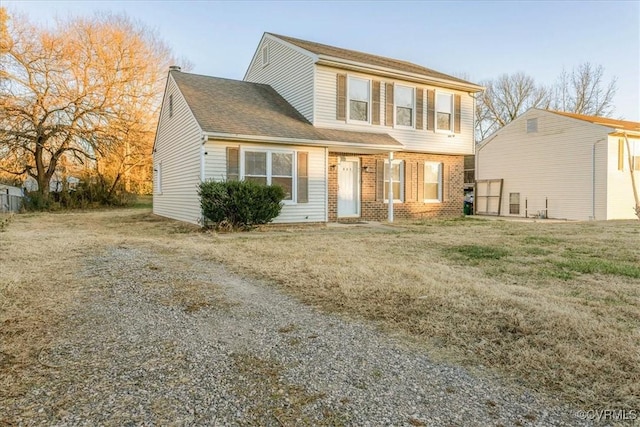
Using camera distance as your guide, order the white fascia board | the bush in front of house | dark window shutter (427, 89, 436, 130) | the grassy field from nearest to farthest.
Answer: the grassy field < the bush in front of house < the white fascia board < dark window shutter (427, 89, 436, 130)

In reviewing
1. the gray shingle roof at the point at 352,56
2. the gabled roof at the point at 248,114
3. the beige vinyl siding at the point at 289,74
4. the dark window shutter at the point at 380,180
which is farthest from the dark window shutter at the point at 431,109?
the beige vinyl siding at the point at 289,74

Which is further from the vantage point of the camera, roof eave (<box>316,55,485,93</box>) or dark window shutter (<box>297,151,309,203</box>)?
roof eave (<box>316,55,485,93</box>)

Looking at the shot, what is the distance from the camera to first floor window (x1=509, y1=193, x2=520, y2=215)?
20.8m


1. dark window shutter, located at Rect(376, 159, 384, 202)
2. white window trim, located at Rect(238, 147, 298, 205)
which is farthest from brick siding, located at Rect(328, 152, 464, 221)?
white window trim, located at Rect(238, 147, 298, 205)

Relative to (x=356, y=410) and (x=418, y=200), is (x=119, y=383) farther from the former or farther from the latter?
(x=418, y=200)

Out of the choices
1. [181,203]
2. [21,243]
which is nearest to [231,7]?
[181,203]

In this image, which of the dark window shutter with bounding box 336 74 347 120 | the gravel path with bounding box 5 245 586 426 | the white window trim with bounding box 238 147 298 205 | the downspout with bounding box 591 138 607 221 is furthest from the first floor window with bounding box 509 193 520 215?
the gravel path with bounding box 5 245 586 426

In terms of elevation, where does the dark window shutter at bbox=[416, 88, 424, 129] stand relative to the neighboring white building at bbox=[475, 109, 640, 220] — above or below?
above

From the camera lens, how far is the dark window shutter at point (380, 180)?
46.5ft

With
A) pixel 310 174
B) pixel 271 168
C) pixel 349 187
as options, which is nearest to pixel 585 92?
pixel 349 187

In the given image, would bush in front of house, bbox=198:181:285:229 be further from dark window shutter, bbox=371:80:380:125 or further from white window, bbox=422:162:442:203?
white window, bbox=422:162:442:203

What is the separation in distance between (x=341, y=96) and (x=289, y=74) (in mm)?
2268
